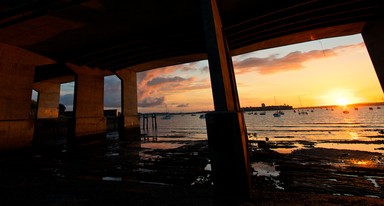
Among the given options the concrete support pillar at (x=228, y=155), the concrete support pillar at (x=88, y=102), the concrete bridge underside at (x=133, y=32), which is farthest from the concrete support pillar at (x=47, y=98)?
the concrete support pillar at (x=228, y=155)

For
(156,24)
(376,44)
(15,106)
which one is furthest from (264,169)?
(15,106)

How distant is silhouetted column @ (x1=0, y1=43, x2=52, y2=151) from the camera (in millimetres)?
14211

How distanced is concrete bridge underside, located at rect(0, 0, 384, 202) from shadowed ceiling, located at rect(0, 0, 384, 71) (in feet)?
0.21

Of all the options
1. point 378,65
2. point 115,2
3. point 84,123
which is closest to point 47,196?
point 115,2

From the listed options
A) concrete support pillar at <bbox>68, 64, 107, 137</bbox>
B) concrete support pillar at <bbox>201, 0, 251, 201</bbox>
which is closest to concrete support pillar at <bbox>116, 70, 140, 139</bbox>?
concrete support pillar at <bbox>68, 64, 107, 137</bbox>

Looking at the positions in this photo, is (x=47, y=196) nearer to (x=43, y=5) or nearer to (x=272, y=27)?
(x=43, y=5)

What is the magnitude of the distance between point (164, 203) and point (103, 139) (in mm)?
21390

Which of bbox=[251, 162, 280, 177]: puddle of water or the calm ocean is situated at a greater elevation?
bbox=[251, 162, 280, 177]: puddle of water

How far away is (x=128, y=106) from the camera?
2555cm

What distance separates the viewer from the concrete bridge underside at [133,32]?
11.5m

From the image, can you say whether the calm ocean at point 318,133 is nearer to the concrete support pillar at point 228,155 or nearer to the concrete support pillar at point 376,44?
the concrete support pillar at point 376,44

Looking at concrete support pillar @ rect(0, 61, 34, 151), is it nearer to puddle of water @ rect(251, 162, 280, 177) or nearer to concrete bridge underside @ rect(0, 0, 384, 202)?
concrete bridge underside @ rect(0, 0, 384, 202)

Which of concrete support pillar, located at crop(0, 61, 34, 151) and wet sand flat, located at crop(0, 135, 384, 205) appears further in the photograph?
concrete support pillar, located at crop(0, 61, 34, 151)

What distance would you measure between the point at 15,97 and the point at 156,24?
14.3 metres
